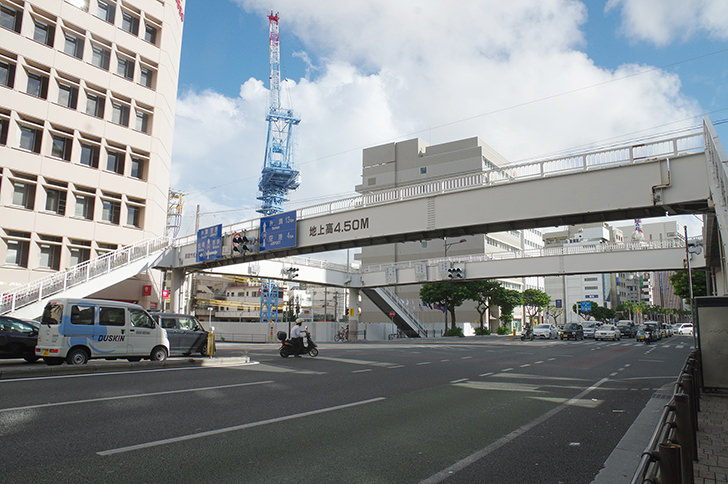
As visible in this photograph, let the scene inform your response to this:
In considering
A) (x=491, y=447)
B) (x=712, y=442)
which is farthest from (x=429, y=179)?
(x=491, y=447)

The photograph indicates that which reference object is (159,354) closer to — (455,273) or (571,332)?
(455,273)

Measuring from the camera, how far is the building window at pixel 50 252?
31.4 metres

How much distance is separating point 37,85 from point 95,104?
354 centimetres

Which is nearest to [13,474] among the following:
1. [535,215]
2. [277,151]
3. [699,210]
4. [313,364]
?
[313,364]

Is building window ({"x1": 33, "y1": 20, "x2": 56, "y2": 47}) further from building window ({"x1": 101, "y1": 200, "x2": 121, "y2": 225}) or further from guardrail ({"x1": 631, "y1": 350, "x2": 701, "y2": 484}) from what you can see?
guardrail ({"x1": 631, "y1": 350, "x2": 701, "y2": 484})

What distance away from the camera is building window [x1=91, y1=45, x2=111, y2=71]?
34.8 metres

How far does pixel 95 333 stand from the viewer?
14734 millimetres

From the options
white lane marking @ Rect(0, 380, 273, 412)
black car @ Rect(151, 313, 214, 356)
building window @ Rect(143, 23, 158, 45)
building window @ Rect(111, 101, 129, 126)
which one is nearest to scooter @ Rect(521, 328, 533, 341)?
black car @ Rect(151, 313, 214, 356)

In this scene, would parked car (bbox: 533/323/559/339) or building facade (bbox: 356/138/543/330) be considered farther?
building facade (bbox: 356/138/543/330)

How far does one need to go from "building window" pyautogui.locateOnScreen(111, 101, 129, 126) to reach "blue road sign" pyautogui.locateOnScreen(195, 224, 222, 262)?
34.7 ft

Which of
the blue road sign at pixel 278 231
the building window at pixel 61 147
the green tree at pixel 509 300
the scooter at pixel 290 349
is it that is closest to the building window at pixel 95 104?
the building window at pixel 61 147

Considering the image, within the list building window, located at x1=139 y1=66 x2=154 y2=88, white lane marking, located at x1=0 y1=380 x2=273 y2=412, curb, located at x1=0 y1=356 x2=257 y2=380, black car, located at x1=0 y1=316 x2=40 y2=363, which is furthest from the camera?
building window, located at x1=139 y1=66 x2=154 y2=88

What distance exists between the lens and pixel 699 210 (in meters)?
16.7

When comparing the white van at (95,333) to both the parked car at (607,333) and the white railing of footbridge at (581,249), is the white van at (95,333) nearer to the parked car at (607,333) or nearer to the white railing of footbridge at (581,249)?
the white railing of footbridge at (581,249)
